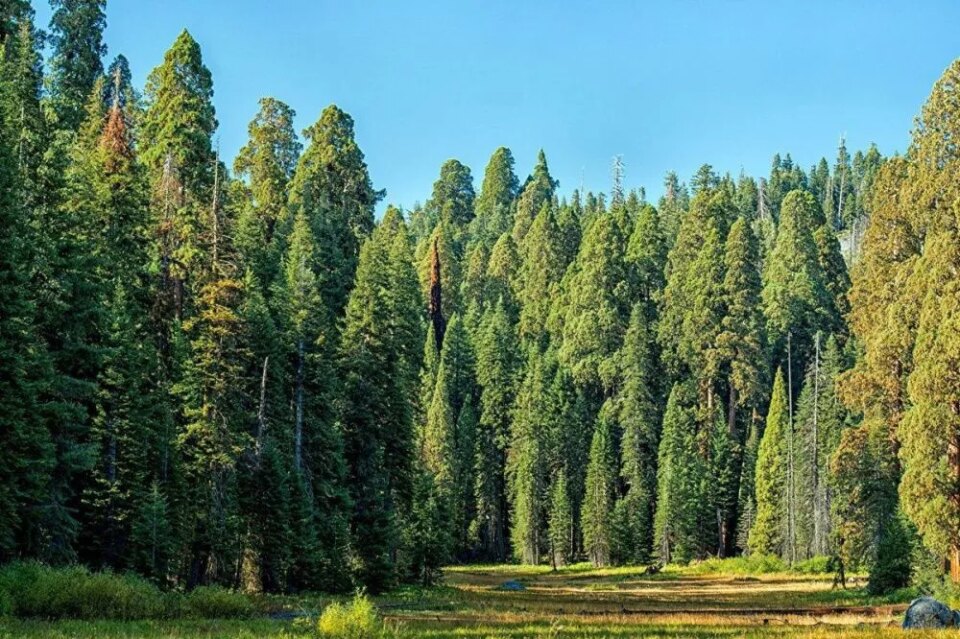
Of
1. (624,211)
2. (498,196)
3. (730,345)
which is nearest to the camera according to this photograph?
(730,345)

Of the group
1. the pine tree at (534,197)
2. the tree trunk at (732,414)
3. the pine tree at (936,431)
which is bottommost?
the pine tree at (936,431)

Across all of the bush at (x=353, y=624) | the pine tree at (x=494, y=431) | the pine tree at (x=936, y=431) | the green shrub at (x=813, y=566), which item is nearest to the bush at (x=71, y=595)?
the bush at (x=353, y=624)

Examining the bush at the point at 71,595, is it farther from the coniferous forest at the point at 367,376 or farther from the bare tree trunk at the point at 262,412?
the bare tree trunk at the point at 262,412

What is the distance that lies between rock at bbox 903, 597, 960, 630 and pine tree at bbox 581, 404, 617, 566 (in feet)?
199

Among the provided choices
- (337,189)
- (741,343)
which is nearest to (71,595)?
(337,189)

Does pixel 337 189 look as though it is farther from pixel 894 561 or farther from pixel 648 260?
pixel 648 260

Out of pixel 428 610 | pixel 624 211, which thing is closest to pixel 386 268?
pixel 428 610

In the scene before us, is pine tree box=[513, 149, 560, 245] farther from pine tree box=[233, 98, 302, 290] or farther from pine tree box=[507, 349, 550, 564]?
pine tree box=[233, 98, 302, 290]

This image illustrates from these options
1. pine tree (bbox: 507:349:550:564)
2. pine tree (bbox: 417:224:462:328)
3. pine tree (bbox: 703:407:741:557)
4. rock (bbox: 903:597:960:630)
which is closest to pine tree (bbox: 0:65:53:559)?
rock (bbox: 903:597:960:630)

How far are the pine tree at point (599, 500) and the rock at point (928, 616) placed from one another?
6074cm

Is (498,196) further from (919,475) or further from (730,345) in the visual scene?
(919,475)

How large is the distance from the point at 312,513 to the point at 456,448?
5099 cm

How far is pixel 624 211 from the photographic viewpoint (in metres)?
111

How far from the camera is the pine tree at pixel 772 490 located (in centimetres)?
7469
